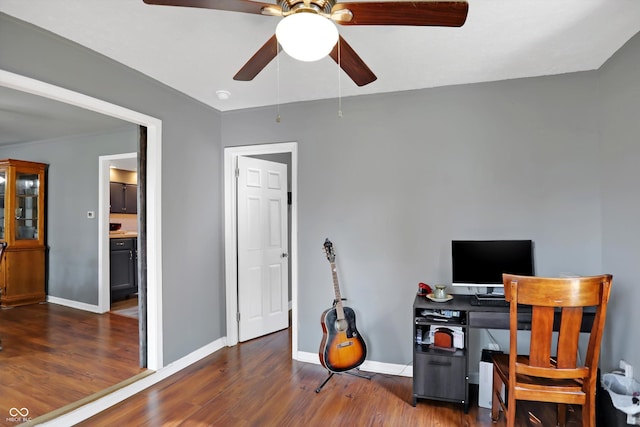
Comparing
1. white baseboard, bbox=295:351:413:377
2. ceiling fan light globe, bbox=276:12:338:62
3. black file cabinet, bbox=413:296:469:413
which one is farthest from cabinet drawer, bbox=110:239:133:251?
ceiling fan light globe, bbox=276:12:338:62

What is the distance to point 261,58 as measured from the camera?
1.65 m

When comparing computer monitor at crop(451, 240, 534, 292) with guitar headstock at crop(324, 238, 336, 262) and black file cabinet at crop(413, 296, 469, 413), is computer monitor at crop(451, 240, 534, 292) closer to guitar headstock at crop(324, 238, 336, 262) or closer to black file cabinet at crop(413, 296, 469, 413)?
black file cabinet at crop(413, 296, 469, 413)

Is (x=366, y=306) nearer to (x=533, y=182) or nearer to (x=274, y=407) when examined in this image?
(x=274, y=407)

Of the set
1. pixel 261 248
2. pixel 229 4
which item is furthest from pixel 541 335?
pixel 261 248

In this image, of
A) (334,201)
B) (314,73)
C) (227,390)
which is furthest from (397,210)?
(227,390)

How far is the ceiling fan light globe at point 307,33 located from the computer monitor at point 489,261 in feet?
6.38

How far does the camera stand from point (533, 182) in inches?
104

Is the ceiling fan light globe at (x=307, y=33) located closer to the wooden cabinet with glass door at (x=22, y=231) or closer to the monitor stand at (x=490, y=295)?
the monitor stand at (x=490, y=295)

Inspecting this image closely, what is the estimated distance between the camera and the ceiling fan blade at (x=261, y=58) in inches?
60.4

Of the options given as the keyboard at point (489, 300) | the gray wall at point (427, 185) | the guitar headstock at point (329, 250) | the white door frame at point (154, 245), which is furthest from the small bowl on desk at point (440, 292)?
the white door frame at point (154, 245)

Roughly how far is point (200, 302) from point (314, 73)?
2.35 m

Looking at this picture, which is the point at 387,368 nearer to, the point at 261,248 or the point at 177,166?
the point at 261,248

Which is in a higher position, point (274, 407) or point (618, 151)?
point (618, 151)

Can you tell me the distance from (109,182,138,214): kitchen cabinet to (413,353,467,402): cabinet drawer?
525cm
